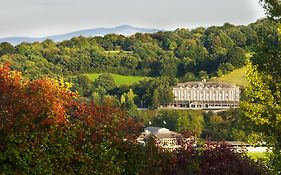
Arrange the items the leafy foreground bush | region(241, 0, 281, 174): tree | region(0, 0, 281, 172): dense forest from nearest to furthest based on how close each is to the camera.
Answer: the leafy foreground bush < region(0, 0, 281, 172): dense forest < region(241, 0, 281, 174): tree

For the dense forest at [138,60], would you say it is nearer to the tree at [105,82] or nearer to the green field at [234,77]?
the tree at [105,82]

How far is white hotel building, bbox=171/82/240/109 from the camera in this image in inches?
4375

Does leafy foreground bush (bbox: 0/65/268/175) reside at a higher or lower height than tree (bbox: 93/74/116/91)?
higher

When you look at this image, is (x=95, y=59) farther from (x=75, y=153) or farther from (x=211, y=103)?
(x=75, y=153)

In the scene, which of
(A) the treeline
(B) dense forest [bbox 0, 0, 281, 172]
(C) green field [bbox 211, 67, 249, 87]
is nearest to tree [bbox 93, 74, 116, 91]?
(A) the treeline

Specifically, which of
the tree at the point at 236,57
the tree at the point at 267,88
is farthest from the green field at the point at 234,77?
the tree at the point at 267,88

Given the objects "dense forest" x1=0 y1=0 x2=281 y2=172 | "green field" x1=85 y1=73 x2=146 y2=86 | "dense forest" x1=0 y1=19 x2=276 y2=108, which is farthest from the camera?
"green field" x1=85 y1=73 x2=146 y2=86

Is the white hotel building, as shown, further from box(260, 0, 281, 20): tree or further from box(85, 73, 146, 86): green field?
box(260, 0, 281, 20): tree

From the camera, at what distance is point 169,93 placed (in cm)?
10656

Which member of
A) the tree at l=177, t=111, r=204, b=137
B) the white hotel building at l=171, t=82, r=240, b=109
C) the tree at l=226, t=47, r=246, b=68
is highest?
the tree at l=226, t=47, r=246, b=68

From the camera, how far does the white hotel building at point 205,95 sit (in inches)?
4375

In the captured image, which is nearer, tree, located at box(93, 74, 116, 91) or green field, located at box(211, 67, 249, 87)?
tree, located at box(93, 74, 116, 91)

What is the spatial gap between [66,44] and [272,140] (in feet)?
420

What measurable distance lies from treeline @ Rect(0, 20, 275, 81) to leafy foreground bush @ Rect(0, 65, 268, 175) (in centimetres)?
8725
